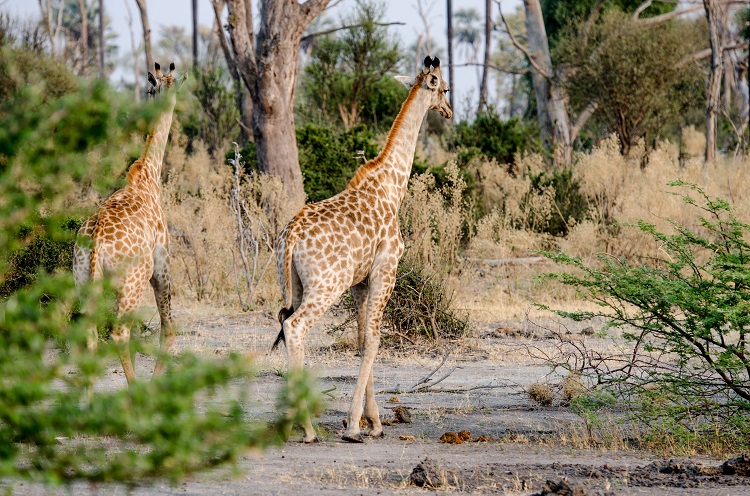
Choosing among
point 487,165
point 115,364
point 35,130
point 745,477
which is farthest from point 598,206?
point 35,130

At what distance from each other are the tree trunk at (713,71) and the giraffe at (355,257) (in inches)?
555

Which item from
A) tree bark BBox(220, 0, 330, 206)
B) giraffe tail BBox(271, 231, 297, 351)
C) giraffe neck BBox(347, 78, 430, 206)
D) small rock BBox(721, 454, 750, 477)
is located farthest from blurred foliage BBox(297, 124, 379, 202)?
small rock BBox(721, 454, 750, 477)

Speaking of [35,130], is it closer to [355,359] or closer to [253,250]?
[355,359]

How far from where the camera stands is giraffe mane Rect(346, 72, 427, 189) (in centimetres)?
688

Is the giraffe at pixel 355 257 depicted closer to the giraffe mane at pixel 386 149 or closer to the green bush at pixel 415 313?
the giraffe mane at pixel 386 149

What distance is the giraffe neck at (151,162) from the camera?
7.45m

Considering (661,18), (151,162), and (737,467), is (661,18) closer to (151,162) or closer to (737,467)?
(151,162)

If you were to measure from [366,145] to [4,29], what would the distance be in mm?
12434

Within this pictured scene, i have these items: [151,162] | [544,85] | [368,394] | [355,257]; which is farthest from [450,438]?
[544,85]

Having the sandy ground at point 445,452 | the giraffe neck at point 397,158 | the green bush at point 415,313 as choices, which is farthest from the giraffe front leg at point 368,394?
the green bush at point 415,313

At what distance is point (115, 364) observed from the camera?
30.3 ft

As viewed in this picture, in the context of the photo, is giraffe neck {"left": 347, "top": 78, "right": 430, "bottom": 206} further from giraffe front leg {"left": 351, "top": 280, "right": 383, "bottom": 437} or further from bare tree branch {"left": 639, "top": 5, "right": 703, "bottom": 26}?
bare tree branch {"left": 639, "top": 5, "right": 703, "bottom": 26}

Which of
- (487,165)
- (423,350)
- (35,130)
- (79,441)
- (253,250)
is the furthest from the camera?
(487,165)

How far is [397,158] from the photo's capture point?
7062 mm
